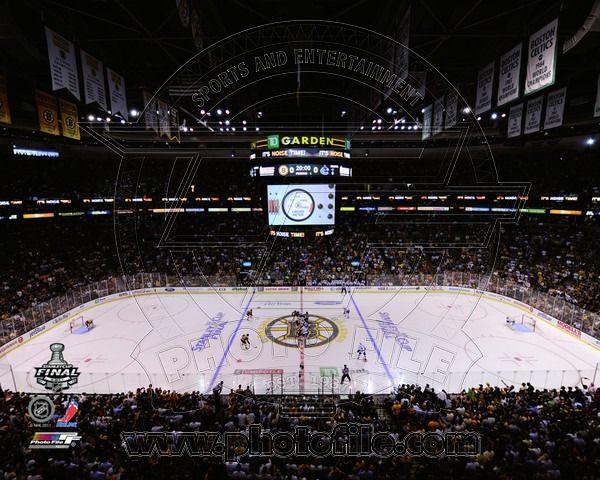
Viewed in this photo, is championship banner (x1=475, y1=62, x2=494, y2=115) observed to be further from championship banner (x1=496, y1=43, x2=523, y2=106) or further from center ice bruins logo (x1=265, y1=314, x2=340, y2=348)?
center ice bruins logo (x1=265, y1=314, x2=340, y2=348)

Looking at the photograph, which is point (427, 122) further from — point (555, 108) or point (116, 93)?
point (116, 93)

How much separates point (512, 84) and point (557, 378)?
13536 millimetres

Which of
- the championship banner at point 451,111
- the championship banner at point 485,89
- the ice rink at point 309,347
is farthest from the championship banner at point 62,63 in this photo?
the championship banner at point 451,111

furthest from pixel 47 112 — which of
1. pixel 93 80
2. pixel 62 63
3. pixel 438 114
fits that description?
pixel 438 114

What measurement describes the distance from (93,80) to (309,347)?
726 inches

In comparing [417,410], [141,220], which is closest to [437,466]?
→ [417,410]

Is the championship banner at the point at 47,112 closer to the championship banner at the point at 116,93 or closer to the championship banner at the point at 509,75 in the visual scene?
the championship banner at the point at 116,93

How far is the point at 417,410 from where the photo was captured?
42.0 ft

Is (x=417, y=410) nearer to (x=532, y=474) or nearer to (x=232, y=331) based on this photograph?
(x=532, y=474)

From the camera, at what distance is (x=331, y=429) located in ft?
36.4

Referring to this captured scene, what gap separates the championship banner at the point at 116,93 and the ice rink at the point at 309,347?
535 inches

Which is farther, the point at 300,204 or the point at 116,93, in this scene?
the point at 300,204

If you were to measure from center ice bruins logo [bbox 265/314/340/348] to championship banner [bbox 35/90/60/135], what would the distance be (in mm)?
18125

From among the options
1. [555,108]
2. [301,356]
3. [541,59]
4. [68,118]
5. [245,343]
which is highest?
[541,59]
